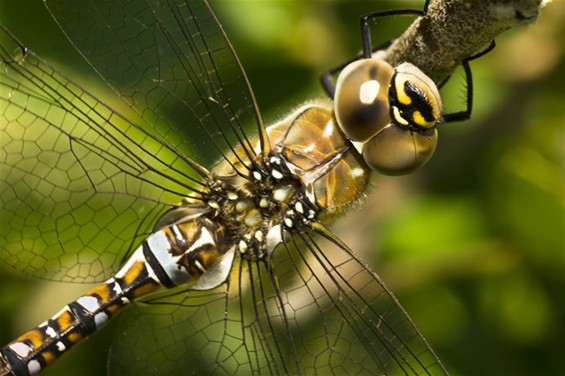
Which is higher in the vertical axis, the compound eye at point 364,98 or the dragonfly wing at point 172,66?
the dragonfly wing at point 172,66

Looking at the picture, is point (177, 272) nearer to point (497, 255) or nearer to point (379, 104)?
point (379, 104)

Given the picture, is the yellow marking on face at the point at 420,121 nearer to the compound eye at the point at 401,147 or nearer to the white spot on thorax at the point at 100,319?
the compound eye at the point at 401,147

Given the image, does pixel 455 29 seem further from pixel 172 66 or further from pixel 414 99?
pixel 172 66

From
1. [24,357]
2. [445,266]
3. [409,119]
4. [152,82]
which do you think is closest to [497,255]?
[445,266]

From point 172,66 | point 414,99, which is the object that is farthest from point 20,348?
point 414,99

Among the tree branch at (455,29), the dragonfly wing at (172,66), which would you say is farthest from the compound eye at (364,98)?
the dragonfly wing at (172,66)

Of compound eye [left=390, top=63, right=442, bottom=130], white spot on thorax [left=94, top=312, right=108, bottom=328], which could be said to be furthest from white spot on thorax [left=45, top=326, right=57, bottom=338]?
compound eye [left=390, top=63, right=442, bottom=130]
